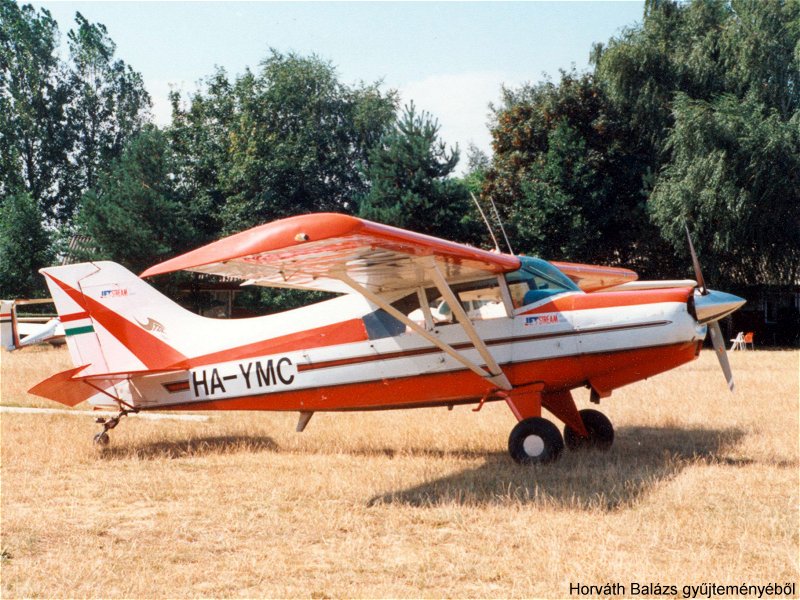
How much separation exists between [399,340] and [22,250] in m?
36.1

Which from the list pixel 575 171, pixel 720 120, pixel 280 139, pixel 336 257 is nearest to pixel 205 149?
pixel 280 139

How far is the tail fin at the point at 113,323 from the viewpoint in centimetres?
969

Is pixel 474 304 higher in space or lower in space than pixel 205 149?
lower

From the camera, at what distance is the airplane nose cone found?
8.06 meters

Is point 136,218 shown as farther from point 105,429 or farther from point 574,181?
point 105,429

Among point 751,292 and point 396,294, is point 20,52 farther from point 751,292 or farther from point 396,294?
point 396,294

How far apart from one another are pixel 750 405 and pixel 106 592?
1028 cm

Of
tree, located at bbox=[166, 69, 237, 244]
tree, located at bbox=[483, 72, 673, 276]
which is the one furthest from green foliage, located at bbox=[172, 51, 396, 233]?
tree, located at bbox=[483, 72, 673, 276]

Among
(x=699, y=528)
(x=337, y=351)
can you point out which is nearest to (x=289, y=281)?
(x=337, y=351)

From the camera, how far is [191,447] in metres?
9.68

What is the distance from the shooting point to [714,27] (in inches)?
1270

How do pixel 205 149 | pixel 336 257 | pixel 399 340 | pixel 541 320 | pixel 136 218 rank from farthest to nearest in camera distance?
pixel 205 149 < pixel 136 218 < pixel 399 340 < pixel 541 320 < pixel 336 257

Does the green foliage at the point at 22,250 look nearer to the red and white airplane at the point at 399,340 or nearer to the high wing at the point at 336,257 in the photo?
the red and white airplane at the point at 399,340

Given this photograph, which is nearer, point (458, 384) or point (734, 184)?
point (458, 384)
